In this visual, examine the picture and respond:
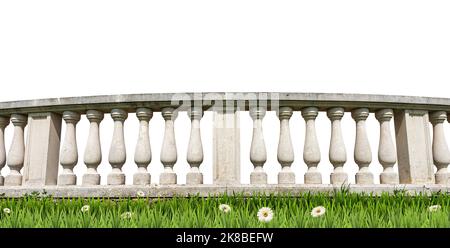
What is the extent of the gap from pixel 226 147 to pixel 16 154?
2260 millimetres

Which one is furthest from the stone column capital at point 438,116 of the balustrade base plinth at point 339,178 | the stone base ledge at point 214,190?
the balustrade base plinth at point 339,178

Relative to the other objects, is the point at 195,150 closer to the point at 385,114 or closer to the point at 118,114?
the point at 118,114

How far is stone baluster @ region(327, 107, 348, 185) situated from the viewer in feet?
12.4

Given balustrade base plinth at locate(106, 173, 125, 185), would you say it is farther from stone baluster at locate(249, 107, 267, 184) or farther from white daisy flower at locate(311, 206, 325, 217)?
white daisy flower at locate(311, 206, 325, 217)

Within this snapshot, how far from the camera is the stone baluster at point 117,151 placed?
382 centimetres

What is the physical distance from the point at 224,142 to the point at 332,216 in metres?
1.48

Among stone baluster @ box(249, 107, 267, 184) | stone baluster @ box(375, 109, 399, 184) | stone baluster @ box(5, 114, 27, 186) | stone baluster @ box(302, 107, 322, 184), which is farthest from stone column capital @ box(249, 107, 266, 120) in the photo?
stone baluster @ box(5, 114, 27, 186)

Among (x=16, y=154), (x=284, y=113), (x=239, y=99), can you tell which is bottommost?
(x=16, y=154)

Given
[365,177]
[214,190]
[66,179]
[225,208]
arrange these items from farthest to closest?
[66,179]
[365,177]
[214,190]
[225,208]

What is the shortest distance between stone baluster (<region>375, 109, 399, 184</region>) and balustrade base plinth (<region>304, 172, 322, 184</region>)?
68cm

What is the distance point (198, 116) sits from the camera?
Result: 3814 millimetres

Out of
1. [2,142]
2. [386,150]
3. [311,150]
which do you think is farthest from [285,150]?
[2,142]

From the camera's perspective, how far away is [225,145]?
12.3 feet
